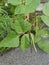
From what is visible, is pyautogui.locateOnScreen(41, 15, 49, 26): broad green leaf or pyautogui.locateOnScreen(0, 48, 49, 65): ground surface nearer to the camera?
pyautogui.locateOnScreen(41, 15, 49, 26): broad green leaf

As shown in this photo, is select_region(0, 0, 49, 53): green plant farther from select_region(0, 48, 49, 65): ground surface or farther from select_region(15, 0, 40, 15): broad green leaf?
select_region(0, 48, 49, 65): ground surface

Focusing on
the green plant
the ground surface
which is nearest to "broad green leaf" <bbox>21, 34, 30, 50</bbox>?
the green plant

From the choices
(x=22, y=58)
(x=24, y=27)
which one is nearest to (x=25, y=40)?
(x=24, y=27)

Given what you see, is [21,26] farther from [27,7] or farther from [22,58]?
[22,58]

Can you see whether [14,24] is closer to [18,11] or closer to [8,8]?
[18,11]

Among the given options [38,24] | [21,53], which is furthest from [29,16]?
[21,53]

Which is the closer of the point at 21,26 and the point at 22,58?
the point at 21,26

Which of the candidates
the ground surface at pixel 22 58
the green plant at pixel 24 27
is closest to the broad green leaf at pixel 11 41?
the green plant at pixel 24 27

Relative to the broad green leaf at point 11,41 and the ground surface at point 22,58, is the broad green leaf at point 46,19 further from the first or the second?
the ground surface at point 22,58

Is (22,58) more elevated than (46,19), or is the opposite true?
(46,19)
